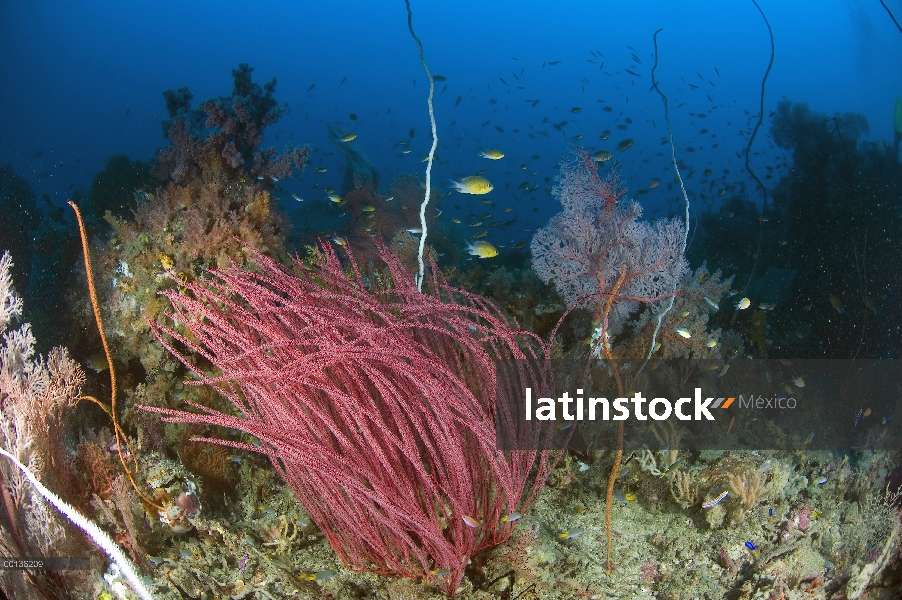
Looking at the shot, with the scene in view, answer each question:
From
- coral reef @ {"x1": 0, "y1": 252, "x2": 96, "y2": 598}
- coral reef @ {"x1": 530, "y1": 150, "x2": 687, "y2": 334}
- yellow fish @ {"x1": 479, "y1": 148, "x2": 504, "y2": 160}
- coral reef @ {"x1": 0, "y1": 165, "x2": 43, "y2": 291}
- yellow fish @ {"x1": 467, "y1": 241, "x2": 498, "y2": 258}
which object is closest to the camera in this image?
coral reef @ {"x1": 0, "y1": 252, "x2": 96, "y2": 598}

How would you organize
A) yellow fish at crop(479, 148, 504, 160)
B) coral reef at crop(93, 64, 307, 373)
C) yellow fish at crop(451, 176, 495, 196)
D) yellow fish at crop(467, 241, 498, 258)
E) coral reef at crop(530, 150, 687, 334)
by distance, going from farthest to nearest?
yellow fish at crop(479, 148, 504, 160)
yellow fish at crop(451, 176, 495, 196)
yellow fish at crop(467, 241, 498, 258)
coral reef at crop(530, 150, 687, 334)
coral reef at crop(93, 64, 307, 373)

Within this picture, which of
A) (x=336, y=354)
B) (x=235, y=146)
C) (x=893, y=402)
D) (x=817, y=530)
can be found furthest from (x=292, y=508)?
(x=893, y=402)

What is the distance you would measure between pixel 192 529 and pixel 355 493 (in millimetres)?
1514

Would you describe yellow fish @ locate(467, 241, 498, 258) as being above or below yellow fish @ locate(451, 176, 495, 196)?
below

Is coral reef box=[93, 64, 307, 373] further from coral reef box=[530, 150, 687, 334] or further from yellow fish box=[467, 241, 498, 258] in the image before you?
coral reef box=[530, 150, 687, 334]

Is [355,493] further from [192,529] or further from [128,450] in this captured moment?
[128,450]

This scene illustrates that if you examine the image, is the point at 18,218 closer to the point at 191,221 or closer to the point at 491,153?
the point at 191,221

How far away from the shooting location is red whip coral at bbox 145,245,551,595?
204 centimetres

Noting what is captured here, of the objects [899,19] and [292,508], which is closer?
[292,508]

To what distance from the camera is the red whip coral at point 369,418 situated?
2035 mm

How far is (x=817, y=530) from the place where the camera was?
2971 millimetres

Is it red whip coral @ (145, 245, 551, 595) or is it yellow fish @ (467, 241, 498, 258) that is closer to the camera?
red whip coral @ (145, 245, 551, 595)

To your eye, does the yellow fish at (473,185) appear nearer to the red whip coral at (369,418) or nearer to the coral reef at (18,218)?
the red whip coral at (369,418)

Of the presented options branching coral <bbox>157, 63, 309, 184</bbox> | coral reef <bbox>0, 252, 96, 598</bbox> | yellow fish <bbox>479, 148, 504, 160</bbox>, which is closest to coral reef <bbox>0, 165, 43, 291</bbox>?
branching coral <bbox>157, 63, 309, 184</bbox>
